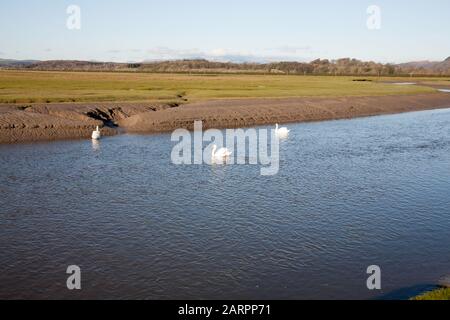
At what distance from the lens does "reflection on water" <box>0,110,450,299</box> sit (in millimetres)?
13195

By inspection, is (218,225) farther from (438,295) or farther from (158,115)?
(158,115)

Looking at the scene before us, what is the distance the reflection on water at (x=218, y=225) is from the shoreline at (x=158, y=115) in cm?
525

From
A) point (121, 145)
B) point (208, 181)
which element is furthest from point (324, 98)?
point (208, 181)

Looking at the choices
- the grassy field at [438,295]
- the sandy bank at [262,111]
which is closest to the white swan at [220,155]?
the sandy bank at [262,111]

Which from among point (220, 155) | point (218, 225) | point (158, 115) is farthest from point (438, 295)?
point (158, 115)

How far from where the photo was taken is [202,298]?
12.3m

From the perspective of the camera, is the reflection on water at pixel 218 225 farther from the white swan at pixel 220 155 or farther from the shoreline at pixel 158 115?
the shoreline at pixel 158 115

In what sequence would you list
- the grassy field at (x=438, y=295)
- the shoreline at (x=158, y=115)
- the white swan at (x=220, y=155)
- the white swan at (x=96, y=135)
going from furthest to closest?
the shoreline at (x=158, y=115) < the white swan at (x=96, y=135) < the white swan at (x=220, y=155) < the grassy field at (x=438, y=295)

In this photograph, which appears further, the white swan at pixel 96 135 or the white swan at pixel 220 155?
the white swan at pixel 96 135

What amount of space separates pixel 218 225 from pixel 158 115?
87.2ft

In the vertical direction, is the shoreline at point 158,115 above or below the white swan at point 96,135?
above

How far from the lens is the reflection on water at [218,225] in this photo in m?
13.2

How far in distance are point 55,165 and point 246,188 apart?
11.2 m

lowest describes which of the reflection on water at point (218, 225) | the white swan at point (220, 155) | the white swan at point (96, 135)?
the reflection on water at point (218, 225)
